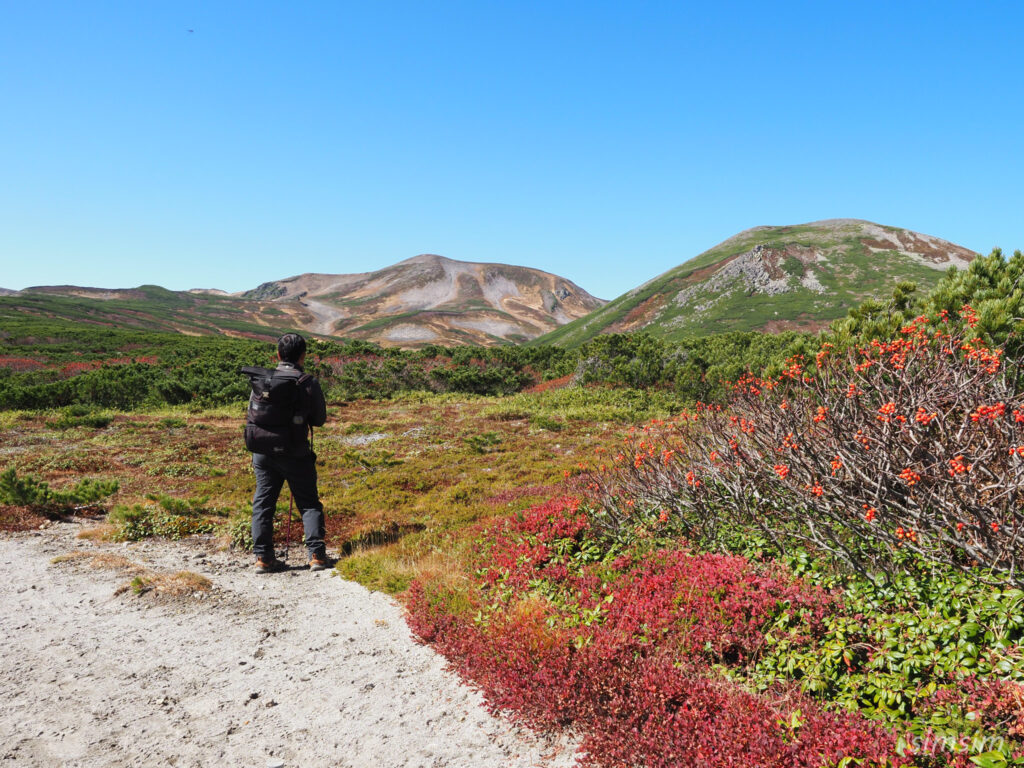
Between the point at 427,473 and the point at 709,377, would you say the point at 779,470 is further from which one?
the point at 709,377

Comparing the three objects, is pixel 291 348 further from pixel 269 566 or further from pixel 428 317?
pixel 428 317

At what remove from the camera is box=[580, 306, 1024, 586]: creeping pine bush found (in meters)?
4.09

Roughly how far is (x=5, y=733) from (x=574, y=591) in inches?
177

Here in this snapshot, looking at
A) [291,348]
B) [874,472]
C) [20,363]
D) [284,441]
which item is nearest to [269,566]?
[284,441]

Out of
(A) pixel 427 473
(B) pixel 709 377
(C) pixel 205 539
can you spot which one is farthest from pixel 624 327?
(C) pixel 205 539

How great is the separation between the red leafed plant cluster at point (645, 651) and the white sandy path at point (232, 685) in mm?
310

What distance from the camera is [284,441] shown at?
253 inches

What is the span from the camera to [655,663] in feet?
12.7

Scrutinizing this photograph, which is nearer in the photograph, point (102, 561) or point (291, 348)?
point (291, 348)

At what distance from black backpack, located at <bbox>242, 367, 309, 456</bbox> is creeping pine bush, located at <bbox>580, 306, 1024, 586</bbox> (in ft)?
13.4

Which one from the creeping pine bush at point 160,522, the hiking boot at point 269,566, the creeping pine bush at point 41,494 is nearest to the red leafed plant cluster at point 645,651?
the hiking boot at point 269,566

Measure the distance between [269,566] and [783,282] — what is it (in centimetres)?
8665

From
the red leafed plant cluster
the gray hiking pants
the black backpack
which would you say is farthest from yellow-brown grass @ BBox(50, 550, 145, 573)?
the red leafed plant cluster

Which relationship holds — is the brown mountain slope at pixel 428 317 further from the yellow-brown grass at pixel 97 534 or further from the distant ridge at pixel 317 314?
the yellow-brown grass at pixel 97 534
